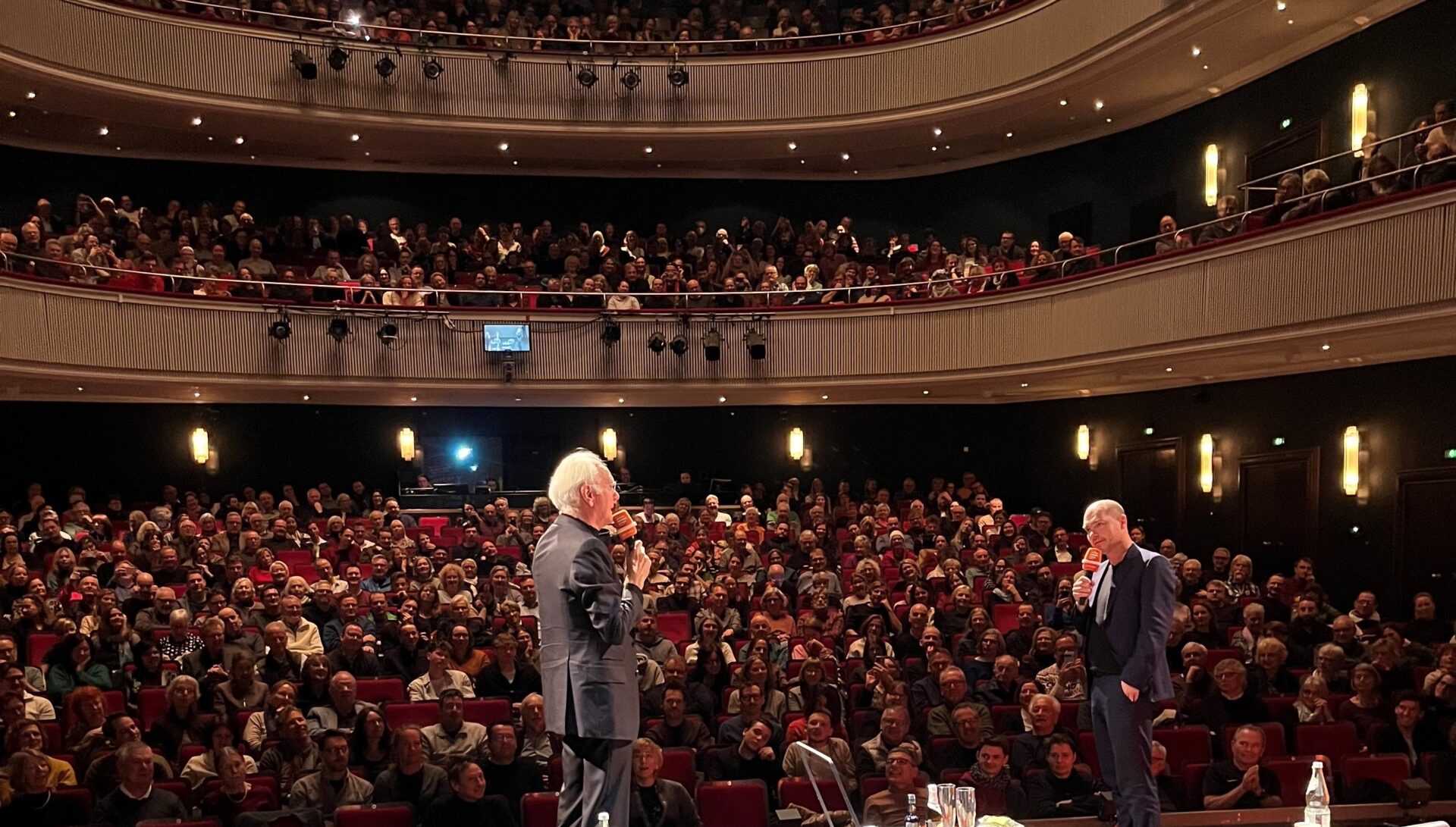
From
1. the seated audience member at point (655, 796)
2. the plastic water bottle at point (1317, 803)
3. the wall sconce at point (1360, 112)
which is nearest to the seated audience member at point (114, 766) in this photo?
the seated audience member at point (655, 796)

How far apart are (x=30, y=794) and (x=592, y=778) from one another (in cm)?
363

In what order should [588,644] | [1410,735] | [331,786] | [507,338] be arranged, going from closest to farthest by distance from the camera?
1. [588,644]
2. [331,786]
3. [1410,735]
4. [507,338]

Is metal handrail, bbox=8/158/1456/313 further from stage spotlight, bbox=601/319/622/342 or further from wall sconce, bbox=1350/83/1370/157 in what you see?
wall sconce, bbox=1350/83/1370/157

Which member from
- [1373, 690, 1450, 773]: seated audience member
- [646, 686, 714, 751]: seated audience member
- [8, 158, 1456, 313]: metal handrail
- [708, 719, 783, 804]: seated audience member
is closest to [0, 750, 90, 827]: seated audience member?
[646, 686, 714, 751]: seated audience member

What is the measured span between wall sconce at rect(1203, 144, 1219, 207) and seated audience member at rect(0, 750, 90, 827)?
1197 cm

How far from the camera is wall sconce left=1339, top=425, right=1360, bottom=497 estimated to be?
1109 centimetres

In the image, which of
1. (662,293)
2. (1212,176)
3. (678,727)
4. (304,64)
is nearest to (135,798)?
(678,727)

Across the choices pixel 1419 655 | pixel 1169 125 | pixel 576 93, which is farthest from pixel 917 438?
pixel 1419 655

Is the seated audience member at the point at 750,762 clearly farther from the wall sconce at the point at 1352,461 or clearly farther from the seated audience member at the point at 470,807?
the wall sconce at the point at 1352,461

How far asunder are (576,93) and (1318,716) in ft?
37.1

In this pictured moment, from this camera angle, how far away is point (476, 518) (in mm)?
12953

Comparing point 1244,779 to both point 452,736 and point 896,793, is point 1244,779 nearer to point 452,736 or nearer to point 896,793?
point 896,793

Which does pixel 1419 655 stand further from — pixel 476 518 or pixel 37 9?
pixel 37 9

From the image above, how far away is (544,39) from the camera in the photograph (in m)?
15.0
